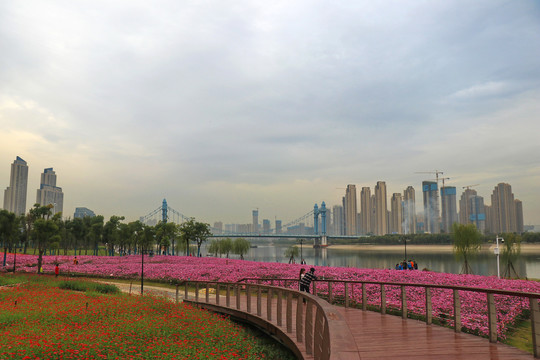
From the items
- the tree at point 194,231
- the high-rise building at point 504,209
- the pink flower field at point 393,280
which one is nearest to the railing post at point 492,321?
the pink flower field at point 393,280

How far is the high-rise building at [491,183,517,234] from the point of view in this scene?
578 feet

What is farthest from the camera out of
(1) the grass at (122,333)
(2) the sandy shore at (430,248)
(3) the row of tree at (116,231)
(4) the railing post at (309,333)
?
(2) the sandy shore at (430,248)

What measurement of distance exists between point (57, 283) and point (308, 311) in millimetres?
20463

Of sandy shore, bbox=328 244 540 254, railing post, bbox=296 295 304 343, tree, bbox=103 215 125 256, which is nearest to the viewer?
railing post, bbox=296 295 304 343

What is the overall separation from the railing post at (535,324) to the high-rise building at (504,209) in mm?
194481

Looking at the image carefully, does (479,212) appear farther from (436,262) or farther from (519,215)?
(436,262)

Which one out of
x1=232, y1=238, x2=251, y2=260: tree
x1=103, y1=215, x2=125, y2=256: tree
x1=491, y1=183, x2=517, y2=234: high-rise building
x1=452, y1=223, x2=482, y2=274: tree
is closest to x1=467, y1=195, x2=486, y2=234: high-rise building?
x1=491, y1=183, x2=517, y2=234: high-rise building

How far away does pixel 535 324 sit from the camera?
5660 millimetres

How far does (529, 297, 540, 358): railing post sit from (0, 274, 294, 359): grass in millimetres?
4811

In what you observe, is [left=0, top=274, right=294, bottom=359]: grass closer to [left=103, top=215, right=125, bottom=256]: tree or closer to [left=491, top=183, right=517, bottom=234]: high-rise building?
[left=103, top=215, right=125, bottom=256]: tree

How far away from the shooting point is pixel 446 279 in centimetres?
2012

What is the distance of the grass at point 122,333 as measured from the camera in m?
7.80

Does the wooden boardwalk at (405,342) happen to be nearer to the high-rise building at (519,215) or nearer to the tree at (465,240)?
the tree at (465,240)

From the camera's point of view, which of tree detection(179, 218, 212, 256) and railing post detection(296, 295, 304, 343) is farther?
tree detection(179, 218, 212, 256)
